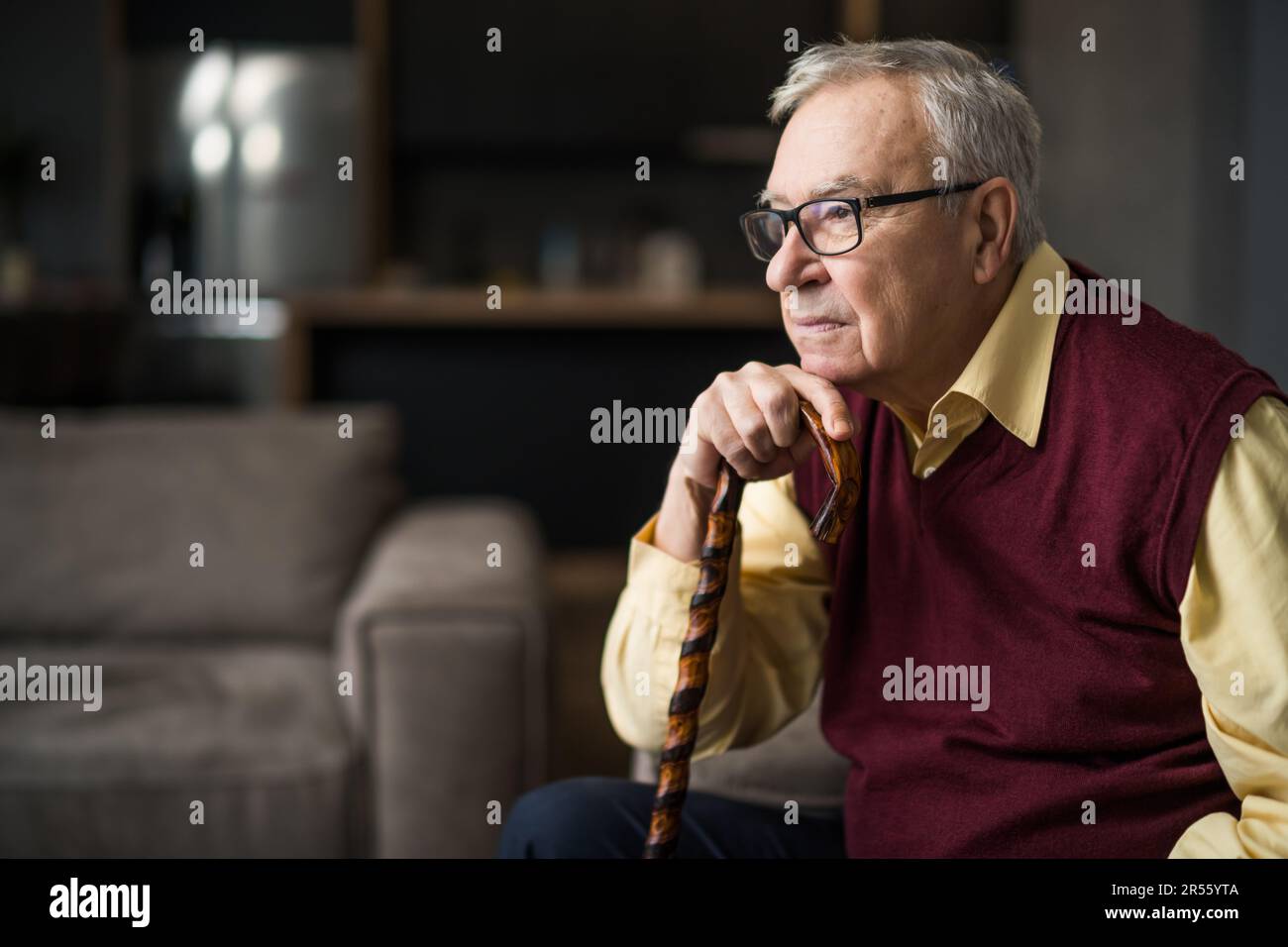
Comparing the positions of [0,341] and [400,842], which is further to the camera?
[0,341]

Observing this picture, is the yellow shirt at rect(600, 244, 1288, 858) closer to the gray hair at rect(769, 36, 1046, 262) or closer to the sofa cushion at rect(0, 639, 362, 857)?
the gray hair at rect(769, 36, 1046, 262)

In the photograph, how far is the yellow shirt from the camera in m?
0.72

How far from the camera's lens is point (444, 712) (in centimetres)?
153

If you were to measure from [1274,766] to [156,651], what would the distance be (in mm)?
1506

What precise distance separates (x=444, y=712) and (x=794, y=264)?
908mm

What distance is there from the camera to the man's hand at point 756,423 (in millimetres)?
798

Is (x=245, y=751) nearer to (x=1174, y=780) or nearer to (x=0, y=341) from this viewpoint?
(x=1174, y=780)

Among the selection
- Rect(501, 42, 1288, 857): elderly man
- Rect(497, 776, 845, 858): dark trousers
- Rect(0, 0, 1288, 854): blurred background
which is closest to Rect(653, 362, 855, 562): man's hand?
Rect(501, 42, 1288, 857): elderly man

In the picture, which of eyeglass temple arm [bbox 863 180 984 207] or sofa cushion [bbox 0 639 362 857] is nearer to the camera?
eyeglass temple arm [bbox 863 180 984 207]

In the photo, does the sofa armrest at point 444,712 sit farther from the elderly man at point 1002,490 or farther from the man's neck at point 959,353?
the man's neck at point 959,353

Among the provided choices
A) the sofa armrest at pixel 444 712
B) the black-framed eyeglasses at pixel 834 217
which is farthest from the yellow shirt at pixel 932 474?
the sofa armrest at pixel 444 712

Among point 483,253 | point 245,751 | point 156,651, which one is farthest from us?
point 483,253

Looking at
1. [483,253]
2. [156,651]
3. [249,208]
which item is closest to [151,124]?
[249,208]

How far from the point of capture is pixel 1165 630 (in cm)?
79
